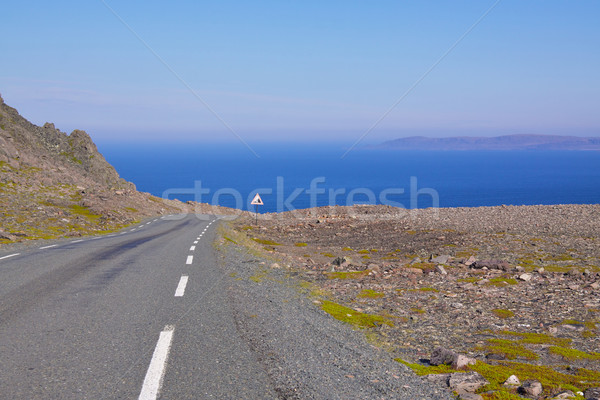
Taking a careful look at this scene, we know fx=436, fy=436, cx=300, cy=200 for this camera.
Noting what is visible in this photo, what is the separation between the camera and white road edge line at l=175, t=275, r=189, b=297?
10.1 meters

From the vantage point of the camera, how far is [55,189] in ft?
184

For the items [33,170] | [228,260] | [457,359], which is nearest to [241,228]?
[228,260]

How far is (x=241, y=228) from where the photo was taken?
39219 millimetres

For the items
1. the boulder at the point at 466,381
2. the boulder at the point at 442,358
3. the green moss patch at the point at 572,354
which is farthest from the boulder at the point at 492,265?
the boulder at the point at 466,381

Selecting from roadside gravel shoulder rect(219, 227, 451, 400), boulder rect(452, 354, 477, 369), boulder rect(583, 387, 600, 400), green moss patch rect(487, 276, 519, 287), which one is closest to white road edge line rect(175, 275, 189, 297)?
roadside gravel shoulder rect(219, 227, 451, 400)

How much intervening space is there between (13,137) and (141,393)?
75073 millimetres

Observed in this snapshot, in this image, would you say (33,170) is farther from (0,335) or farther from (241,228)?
(0,335)

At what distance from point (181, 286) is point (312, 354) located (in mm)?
5378

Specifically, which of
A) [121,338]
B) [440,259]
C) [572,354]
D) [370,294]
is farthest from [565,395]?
[440,259]

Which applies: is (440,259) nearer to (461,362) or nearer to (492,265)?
(492,265)

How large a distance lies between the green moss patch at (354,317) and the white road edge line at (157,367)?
407 centimetres

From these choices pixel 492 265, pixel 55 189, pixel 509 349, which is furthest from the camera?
pixel 55 189

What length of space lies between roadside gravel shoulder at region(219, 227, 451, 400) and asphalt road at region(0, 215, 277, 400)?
0.30 metres

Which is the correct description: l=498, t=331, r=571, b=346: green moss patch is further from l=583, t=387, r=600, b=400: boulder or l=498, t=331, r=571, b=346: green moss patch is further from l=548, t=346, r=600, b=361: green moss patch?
l=583, t=387, r=600, b=400: boulder
